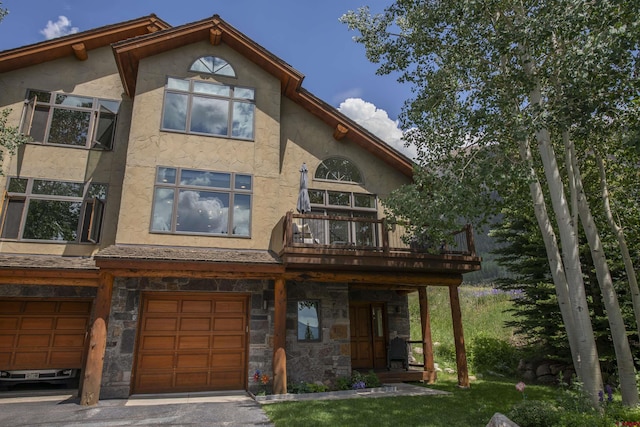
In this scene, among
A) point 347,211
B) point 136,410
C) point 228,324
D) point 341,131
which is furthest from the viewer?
point 341,131

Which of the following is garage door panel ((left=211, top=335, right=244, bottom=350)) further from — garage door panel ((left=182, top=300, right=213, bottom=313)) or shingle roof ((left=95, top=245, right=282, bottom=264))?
shingle roof ((left=95, top=245, right=282, bottom=264))

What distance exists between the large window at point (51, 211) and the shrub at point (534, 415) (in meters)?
9.90

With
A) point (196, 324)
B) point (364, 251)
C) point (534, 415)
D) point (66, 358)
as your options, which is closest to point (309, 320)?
point (364, 251)

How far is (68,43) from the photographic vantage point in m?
11.6

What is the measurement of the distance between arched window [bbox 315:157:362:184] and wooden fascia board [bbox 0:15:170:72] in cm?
696

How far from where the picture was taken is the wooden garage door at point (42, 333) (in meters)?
10.6

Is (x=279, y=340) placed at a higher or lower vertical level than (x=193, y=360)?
higher

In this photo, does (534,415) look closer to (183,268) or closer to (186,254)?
(183,268)

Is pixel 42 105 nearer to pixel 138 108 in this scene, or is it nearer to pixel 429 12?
pixel 138 108

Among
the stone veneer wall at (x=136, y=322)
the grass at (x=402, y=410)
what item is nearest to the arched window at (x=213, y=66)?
the stone veneer wall at (x=136, y=322)

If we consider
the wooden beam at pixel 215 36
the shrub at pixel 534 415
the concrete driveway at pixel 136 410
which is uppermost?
the wooden beam at pixel 215 36

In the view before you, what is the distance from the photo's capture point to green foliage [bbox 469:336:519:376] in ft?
49.0

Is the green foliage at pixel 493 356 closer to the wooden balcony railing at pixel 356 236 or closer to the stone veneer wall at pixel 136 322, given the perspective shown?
the wooden balcony railing at pixel 356 236

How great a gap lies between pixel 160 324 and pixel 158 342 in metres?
0.44
